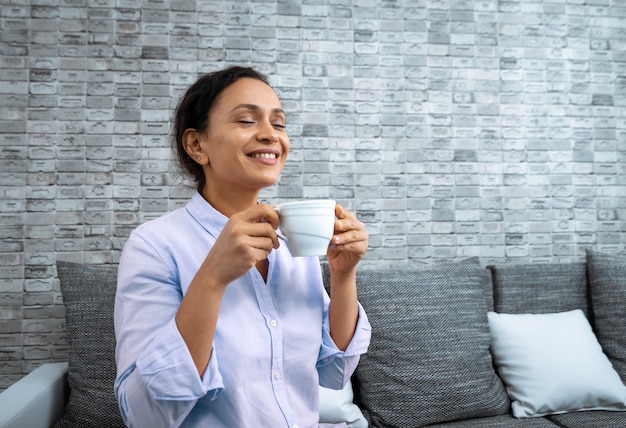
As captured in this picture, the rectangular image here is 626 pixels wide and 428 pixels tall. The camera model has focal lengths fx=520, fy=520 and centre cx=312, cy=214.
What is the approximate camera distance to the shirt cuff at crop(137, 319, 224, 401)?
72 cm

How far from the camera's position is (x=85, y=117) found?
6.53ft

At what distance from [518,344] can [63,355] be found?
167cm

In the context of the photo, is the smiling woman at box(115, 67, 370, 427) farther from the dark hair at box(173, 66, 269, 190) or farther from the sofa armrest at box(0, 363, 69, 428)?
the sofa armrest at box(0, 363, 69, 428)

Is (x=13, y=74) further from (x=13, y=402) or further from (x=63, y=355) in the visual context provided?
(x=13, y=402)

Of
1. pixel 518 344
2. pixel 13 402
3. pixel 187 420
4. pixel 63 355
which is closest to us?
pixel 187 420

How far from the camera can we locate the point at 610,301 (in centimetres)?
196

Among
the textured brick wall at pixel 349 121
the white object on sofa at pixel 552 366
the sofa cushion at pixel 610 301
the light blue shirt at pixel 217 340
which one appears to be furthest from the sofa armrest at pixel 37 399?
the sofa cushion at pixel 610 301

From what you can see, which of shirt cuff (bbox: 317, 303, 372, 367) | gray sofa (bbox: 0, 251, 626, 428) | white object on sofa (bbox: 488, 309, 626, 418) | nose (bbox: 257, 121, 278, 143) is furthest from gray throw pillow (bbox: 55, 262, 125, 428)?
white object on sofa (bbox: 488, 309, 626, 418)

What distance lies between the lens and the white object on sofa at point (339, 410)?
1.63m

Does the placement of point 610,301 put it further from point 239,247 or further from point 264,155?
point 239,247

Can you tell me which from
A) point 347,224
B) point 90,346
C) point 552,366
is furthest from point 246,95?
point 552,366

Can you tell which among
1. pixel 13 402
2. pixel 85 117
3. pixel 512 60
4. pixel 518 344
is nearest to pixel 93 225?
pixel 85 117

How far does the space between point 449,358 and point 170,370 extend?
1244 mm

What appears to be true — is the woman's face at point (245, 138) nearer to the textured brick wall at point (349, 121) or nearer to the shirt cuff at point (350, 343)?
the shirt cuff at point (350, 343)
